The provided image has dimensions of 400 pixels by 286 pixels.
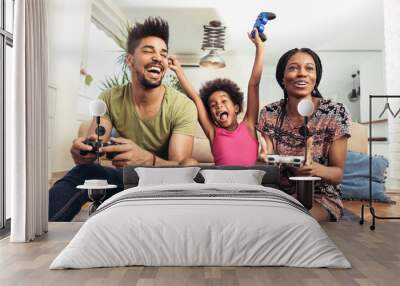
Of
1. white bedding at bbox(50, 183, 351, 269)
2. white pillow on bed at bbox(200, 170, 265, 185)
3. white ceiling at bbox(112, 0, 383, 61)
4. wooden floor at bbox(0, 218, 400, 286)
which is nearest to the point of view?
wooden floor at bbox(0, 218, 400, 286)

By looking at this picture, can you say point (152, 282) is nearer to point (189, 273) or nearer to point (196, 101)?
point (189, 273)

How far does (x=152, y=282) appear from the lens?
343 centimetres

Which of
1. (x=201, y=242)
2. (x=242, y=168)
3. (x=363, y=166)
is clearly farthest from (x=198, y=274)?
(x=363, y=166)

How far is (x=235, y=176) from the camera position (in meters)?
5.87

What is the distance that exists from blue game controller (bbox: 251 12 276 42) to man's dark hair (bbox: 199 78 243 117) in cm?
67

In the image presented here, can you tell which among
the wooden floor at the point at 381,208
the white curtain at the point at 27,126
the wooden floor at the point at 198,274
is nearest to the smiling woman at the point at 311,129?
the wooden floor at the point at 381,208

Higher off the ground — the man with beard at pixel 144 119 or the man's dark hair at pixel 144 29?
the man's dark hair at pixel 144 29

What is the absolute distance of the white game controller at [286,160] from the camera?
6.22 metres

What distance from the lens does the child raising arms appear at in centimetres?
630

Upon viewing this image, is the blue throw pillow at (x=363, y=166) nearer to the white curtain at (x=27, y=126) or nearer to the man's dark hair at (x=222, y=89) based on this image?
the man's dark hair at (x=222, y=89)

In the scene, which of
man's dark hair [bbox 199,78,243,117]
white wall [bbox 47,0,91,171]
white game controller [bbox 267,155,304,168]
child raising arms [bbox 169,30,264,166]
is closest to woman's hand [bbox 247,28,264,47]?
child raising arms [bbox 169,30,264,166]

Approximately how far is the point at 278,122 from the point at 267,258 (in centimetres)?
278

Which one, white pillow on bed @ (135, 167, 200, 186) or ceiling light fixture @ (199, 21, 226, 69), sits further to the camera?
ceiling light fixture @ (199, 21, 226, 69)

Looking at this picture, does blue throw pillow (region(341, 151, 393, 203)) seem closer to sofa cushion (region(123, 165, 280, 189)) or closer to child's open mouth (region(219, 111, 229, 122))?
sofa cushion (region(123, 165, 280, 189))
